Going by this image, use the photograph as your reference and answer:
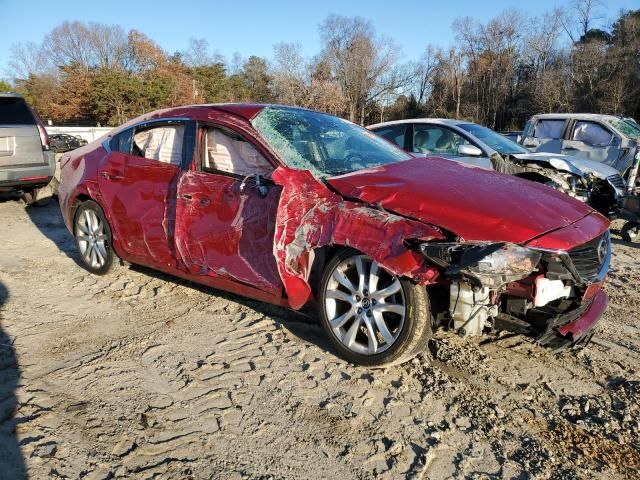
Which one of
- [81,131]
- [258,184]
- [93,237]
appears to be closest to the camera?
[258,184]

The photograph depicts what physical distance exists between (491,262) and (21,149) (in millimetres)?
8243

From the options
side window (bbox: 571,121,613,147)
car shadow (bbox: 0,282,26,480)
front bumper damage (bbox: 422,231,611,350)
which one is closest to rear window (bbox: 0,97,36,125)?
car shadow (bbox: 0,282,26,480)

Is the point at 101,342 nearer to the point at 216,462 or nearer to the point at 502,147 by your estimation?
the point at 216,462

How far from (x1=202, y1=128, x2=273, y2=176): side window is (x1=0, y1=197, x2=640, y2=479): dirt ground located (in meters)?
1.19

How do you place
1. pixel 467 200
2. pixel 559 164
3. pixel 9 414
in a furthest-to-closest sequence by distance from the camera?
pixel 559 164 < pixel 467 200 < pixel 9 414

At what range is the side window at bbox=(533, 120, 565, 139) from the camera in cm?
1070

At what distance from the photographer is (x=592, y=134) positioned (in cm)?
1039

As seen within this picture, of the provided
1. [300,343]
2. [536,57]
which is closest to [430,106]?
[536,57]

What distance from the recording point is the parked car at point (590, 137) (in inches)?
384

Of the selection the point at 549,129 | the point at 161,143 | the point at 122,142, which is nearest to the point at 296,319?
the point at 161,143

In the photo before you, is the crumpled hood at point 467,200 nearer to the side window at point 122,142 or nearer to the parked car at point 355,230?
the parked car at point 355,230

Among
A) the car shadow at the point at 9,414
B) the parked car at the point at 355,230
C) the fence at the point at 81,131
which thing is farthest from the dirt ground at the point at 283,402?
the fence at the point at 81,131

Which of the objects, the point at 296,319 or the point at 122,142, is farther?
the point at 122,142

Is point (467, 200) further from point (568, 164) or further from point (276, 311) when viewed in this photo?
point (568, 164)
